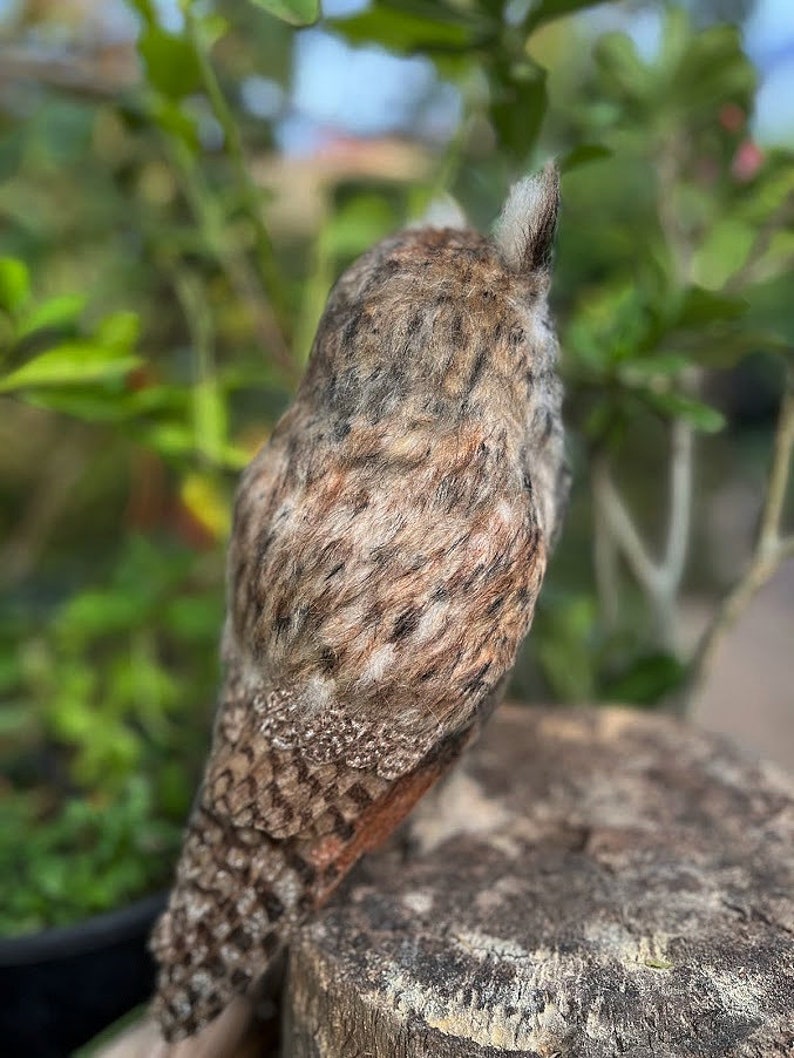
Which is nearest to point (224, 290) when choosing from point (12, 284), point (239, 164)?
point (239, 164)

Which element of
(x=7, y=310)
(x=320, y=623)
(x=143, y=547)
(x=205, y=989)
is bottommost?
(x=205, y=989)

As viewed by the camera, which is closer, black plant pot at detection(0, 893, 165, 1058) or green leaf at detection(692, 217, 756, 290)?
black plant pot at detection(0, 893, 165, 1058)

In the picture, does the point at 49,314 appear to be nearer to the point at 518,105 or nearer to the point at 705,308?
the point at 518,105

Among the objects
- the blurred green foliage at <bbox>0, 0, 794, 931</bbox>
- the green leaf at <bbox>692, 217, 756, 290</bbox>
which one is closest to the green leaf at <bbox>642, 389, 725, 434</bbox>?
the blurred green foliage at <bbox>0, 0, 794, 931</bbox>

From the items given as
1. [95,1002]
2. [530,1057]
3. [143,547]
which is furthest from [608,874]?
[143,547]

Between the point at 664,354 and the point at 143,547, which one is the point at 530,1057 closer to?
the point at 664,354

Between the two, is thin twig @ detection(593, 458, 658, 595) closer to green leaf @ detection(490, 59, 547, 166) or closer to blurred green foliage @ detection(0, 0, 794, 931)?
blurred green foliage @ detection(0, 0, 794, 931)

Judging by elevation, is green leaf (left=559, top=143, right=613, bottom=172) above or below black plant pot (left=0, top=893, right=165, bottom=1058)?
above
